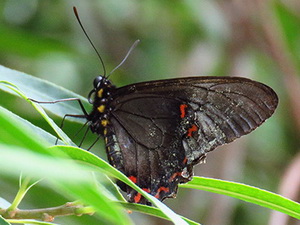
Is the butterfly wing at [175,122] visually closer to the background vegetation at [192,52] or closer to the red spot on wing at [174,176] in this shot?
the red spot on wing at [174,176]

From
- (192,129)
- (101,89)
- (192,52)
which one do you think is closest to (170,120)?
(192,129)

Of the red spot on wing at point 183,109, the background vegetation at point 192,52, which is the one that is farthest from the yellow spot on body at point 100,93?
the background vegetation at point 192,52

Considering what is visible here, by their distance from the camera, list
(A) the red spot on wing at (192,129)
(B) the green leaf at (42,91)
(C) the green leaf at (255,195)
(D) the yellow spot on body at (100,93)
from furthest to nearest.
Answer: (D) the yellow spot on body at (100,93) < (A) the red spot on wing at (192,129) < (B) the green leaf at (42,91) < (C) the green leaf at (255,195)

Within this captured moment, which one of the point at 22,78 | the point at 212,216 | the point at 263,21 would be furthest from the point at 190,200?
the point at 22,78

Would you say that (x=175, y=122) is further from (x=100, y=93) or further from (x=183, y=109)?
(x=100, y=93)

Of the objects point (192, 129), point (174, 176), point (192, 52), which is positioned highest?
point (192, 52)

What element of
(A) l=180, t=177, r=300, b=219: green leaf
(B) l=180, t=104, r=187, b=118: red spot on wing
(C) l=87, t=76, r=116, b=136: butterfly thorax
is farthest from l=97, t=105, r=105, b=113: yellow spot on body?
(A) l=180, t=177, r=300, b=219: green leaf

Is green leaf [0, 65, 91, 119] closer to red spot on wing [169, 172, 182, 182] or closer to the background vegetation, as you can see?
red spot on wing [169, 172, 182, 182]
